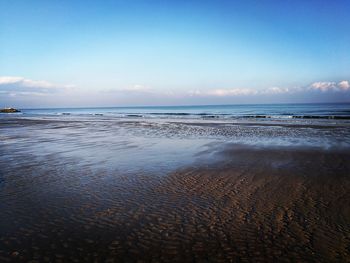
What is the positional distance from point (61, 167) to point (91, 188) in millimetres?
3140

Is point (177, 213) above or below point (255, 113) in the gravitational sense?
below

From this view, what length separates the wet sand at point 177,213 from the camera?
4.38 m

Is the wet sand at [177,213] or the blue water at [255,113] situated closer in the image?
the wet sand at [177,213]

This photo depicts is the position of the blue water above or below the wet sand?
above

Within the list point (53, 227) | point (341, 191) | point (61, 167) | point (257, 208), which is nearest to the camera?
point (53, 227)

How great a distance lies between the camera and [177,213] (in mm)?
5910

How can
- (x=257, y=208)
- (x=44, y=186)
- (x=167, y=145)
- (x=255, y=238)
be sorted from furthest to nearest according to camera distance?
1. (x=167, y=145)
2. (x=44, y=186)
3. (x=257, y=208)
4. (x=255, y=238)

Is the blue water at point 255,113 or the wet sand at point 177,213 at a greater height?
the blue water at point 255,113

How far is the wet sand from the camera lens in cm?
438

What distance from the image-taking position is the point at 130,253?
433 centimetres

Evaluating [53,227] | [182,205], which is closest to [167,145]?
[182,205]

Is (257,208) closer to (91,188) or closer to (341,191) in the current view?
(341,191)

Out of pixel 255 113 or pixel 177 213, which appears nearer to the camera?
pixel 177 213

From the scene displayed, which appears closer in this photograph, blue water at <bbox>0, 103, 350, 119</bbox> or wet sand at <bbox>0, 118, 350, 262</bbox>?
wet sand at <bbox>0, 118, 350, 262</bbox>
